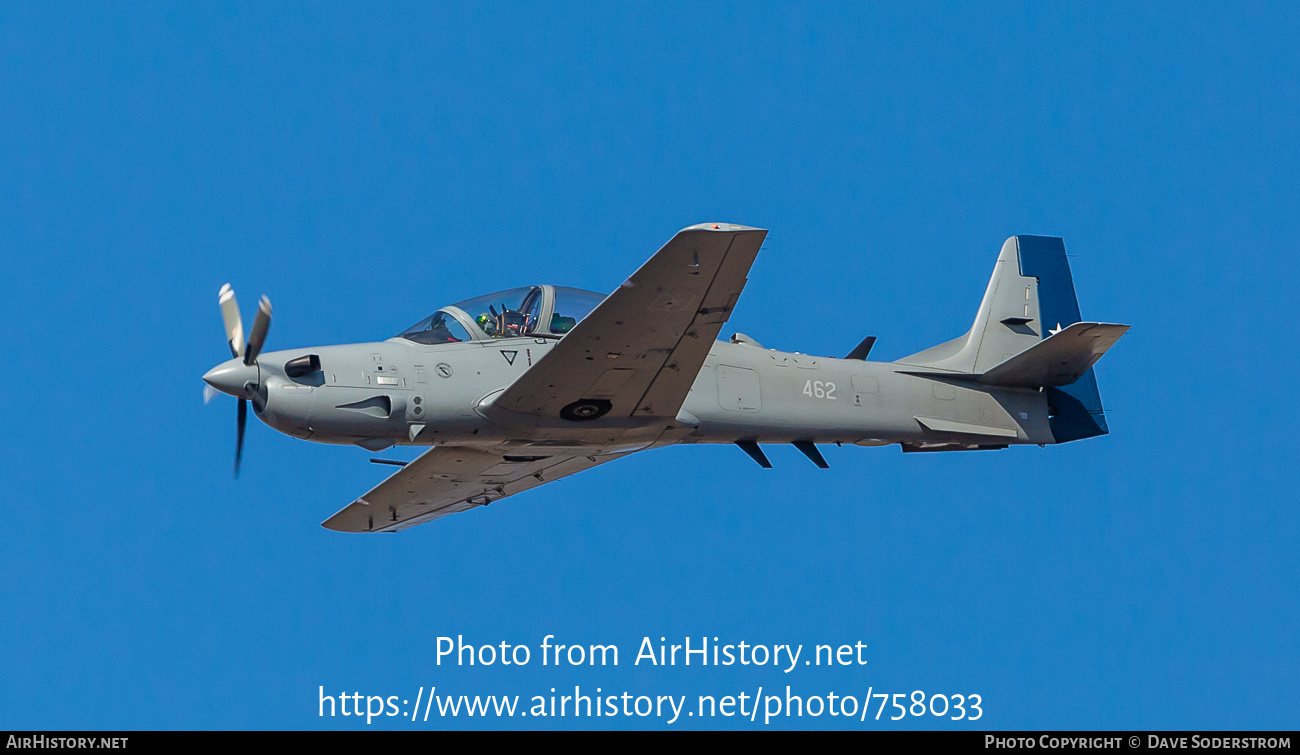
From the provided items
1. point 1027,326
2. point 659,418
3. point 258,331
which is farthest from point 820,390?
point 258,331

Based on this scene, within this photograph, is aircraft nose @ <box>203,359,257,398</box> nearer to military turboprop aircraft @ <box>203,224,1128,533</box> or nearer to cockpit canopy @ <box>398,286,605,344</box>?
military turboprop aircraft @ <box>203,224,1128,533</box>

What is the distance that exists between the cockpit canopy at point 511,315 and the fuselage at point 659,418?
15 centimetres

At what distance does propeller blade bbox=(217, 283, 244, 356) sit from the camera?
1520cm

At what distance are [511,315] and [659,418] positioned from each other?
80.9 inches

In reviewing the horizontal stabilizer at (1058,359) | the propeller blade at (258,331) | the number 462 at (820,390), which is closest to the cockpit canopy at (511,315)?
the propeller blade at (258,331)

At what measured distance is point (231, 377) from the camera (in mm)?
14906

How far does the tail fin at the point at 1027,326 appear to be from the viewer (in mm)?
19594

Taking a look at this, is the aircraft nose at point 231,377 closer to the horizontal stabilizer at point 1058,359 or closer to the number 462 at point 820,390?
the number 462 at point 820,390

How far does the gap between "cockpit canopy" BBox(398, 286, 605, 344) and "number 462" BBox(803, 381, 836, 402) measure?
3.03 m

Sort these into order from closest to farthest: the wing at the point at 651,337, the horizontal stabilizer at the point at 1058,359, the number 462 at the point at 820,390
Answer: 1. the wing at the point at 651,337
2. the number 462 at the point at 820,390
3. the horizontal stabilizer at the point at 1058,359

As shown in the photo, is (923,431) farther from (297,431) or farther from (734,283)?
(297,431)

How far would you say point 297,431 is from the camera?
15.1 metres

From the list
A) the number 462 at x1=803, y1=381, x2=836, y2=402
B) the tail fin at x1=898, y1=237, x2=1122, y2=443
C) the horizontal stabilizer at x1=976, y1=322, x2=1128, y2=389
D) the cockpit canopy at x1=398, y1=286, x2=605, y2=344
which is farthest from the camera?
the tail fin at x1=898, y1=237, x2=1122, y2=443

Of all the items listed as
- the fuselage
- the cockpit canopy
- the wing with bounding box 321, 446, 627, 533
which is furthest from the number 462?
the cockpit canopy
